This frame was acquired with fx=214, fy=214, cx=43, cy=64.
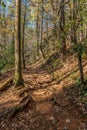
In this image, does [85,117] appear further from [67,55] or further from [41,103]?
[67,55]

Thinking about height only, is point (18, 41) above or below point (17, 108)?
above

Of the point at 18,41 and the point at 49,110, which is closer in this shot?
the point at 49,110

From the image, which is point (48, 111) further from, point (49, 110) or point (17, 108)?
point (17, 108)

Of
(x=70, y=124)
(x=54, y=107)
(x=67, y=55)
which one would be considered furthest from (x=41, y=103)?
(x=67, y=55)

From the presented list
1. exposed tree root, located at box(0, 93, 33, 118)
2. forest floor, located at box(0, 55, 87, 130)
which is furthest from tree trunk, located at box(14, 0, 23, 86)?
exposed tree root, located at box(0, 93, 33, 118)

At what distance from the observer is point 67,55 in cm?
1698

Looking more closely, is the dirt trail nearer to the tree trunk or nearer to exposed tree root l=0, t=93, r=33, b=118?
exposed tree root l=0, t=93, r=33, b=118

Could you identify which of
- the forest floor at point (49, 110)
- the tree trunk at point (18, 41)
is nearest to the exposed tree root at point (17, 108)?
the forest floor at point (49, 110)

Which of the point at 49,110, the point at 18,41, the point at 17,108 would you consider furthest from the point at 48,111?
the point at 18,41

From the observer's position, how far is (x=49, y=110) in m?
8.09

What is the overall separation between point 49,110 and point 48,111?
0.30 feet

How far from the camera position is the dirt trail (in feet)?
22.9

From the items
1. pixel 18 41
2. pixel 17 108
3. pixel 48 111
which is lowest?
pixel 48 111

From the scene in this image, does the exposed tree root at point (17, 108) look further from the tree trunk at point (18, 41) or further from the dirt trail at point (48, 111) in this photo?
the tree trunk at point (18, 41)
